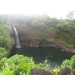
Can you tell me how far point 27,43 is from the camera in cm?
11275

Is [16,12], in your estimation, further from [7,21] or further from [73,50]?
[73,50]

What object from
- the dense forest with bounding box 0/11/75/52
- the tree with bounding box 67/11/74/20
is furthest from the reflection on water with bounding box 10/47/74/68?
the tree with bounding box 67/11/74/20


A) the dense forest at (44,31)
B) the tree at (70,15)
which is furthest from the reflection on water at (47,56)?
the tree at (70,15)

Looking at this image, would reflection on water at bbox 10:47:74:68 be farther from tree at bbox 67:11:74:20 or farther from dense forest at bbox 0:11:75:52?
tree at bbox 67:11:74:20

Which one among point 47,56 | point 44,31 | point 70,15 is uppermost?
point 47,56

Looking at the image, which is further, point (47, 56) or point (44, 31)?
point (44, 31)

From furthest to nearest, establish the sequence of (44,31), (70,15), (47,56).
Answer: (70,15)
(44,31)
(47,56)

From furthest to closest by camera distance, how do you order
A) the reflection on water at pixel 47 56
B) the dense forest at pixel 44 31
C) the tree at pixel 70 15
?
the tree at pixel 70 15, the dense forest at pixel 44 31, the reflection on water at pixel 47 56

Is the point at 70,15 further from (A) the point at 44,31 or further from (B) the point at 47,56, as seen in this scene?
(B) the point at 47,56

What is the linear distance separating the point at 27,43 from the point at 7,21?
2157 cm

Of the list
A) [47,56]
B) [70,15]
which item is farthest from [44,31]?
[47,56]

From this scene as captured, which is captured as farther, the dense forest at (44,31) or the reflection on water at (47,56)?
the dense forest at (44,31)

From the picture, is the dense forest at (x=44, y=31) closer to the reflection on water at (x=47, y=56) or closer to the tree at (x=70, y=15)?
the reflection on water at (x=47, y=56)

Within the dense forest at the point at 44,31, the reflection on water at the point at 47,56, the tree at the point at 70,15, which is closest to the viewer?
the reflection on water at the point at 47,56
